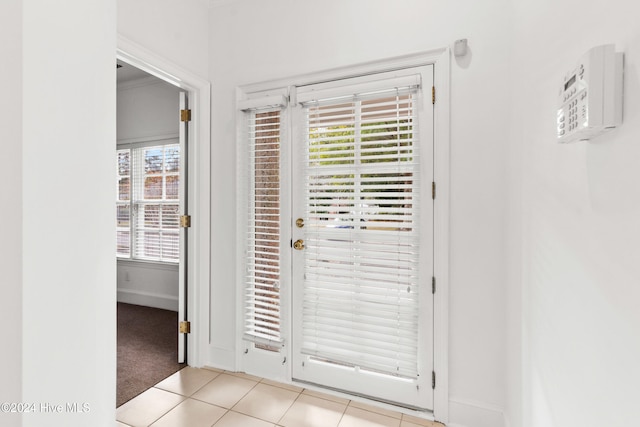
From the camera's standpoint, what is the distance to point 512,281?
1.59 meters

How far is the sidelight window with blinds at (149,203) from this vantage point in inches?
158

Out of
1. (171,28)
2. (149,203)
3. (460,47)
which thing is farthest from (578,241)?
(149,203)

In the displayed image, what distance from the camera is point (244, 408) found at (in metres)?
1.98

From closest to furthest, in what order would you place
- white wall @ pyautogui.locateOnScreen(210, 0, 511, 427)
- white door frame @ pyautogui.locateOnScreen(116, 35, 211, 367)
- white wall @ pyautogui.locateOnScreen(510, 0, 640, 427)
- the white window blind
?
white wall @ pyautogui.locateOnScreen(510, 0, 640, 427) < white wall @ pyautogui.locateOnScreen(210, 0, 511, 427) < white door frame @ pyautogui.locateOnScreen(116, 35, 211, 367) < the white window blind

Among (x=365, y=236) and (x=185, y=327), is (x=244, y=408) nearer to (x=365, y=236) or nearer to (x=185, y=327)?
(x=185, y=327)

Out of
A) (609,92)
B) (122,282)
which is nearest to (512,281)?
(609,92)

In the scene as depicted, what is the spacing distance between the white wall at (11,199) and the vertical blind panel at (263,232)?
163cm

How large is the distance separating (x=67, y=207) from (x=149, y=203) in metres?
3.79

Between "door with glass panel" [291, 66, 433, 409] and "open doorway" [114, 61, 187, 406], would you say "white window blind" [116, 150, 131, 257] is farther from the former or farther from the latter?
"door with glass panel" [291, 66, 433, 409]

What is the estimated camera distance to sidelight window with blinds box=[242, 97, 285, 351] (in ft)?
7.47

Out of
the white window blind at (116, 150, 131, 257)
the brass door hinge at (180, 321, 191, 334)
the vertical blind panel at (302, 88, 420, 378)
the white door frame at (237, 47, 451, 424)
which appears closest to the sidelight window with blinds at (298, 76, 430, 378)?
the vertical blind panel at (302, 88, 420, 378)

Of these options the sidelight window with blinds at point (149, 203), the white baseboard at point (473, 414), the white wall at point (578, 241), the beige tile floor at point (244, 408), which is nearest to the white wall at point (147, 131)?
the sidelight window with blinds at point (149, 203)

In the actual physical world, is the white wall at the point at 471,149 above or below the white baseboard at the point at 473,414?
above

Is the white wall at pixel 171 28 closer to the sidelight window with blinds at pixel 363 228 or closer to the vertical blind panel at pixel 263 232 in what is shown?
the vertical blind panel at pixel 263 232
